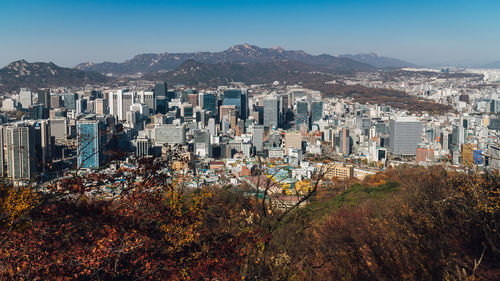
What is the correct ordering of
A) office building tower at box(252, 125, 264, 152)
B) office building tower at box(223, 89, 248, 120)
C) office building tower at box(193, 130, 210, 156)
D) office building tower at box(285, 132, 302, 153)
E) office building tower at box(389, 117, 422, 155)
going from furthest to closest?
office building tower at box(223, 89, 248, 120)
office building tower at box(252, 125, 264, 152)
office building tower at box(285, 132, 302, 153)
office building tower at box(389, 117, 422, 155)
office building tower at box(193, 130, 210, 156)

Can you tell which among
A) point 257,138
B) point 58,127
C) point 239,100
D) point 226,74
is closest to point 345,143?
point 257,138

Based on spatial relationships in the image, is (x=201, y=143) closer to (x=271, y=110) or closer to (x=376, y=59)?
(x=271, y=110)

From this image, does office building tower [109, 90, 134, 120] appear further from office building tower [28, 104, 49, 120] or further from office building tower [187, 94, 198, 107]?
office building tower [28, 104, 49, 120]

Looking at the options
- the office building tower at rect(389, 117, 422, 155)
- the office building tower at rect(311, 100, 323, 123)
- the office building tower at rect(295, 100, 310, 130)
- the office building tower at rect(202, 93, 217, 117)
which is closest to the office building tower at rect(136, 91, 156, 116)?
the office building tower at rect(202, 93, 217, 117)

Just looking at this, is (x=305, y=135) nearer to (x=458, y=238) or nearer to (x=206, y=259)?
(x=458, y=238)

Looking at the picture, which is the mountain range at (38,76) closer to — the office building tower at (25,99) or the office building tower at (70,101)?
the office building tower at (25,99)

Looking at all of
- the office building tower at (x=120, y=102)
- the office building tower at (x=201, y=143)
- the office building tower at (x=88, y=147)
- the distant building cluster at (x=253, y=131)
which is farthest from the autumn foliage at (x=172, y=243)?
the office building tower at (x=120, y=102)
